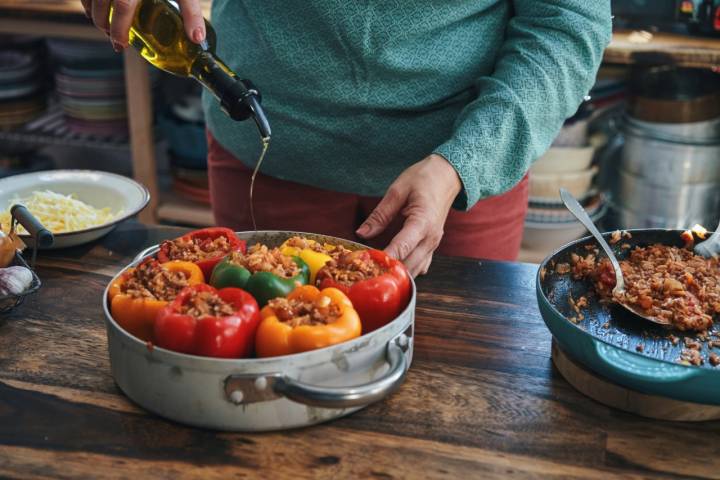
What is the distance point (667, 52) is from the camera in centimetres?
248

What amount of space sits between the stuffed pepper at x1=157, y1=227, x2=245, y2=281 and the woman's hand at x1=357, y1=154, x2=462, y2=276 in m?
0.19

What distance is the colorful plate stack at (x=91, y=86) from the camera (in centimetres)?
305

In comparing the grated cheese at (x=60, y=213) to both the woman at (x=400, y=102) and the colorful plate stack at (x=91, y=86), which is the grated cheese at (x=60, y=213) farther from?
the colorful plate stack at (x=91, y=86)

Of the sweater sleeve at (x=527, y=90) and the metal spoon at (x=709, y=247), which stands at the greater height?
the sweater sleeve at (x=527, y=90)

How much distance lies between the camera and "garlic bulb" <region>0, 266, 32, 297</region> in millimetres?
1148

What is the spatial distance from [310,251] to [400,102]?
45 centimetres

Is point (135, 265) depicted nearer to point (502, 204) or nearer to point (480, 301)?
point (480, 301)

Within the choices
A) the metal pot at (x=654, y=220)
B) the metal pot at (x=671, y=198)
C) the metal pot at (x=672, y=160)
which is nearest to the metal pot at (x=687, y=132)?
the metal pot at (x=672, y=160)

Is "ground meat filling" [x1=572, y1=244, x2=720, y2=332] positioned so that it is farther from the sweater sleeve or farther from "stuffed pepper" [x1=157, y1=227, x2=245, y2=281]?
"stuffed pepper" [x1=157, y1=227, x2=245, y2=281]

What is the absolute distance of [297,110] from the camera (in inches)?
59.9

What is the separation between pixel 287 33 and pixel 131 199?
444 millimetres

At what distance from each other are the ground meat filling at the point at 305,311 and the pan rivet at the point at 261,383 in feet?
0.27

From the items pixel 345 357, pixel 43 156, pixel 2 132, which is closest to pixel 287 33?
pixel 345 357

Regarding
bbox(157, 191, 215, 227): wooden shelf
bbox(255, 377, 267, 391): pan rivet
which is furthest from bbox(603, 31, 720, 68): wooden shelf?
bbox(255, 377, 267, 391): pan rivet
